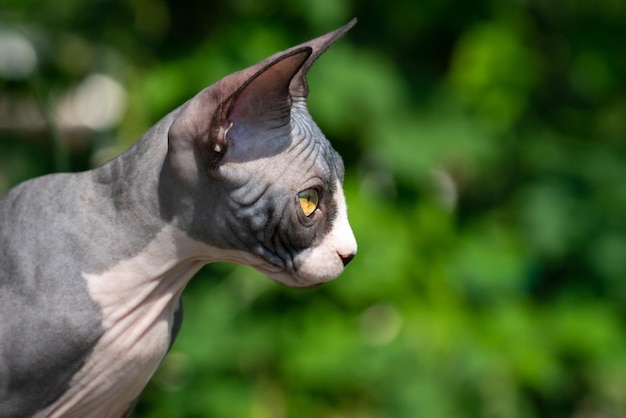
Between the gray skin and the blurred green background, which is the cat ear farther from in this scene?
the blurred green background

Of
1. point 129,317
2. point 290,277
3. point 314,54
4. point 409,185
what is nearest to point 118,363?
point 129,317

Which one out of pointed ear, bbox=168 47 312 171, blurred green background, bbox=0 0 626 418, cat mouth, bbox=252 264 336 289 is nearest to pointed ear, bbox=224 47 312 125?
pointed ear, bbox=168 47 312 171

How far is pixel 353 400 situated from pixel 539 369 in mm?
376

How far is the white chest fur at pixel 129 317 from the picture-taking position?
2.13 ft

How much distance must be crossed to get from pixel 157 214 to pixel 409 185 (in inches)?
43.3

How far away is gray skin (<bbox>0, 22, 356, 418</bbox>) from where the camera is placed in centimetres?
62

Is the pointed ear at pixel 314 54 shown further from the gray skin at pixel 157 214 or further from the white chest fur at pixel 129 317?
the white chest fur at pixel 129 317

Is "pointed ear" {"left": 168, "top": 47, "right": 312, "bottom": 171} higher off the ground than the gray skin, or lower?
higher

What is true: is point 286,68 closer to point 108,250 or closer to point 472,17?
point 108,250

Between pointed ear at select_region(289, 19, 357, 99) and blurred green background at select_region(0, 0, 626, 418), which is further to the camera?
blurred green background at select_region(0, 0, 626, 418)

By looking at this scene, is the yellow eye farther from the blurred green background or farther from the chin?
the blurred green background

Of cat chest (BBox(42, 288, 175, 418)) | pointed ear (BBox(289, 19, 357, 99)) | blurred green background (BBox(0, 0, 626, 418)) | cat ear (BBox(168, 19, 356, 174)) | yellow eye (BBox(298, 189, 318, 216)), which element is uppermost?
cat ear (BBox(168, 19, 356, 174))

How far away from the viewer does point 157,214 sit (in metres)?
0.65

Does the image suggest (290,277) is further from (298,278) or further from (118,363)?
(118,363)
